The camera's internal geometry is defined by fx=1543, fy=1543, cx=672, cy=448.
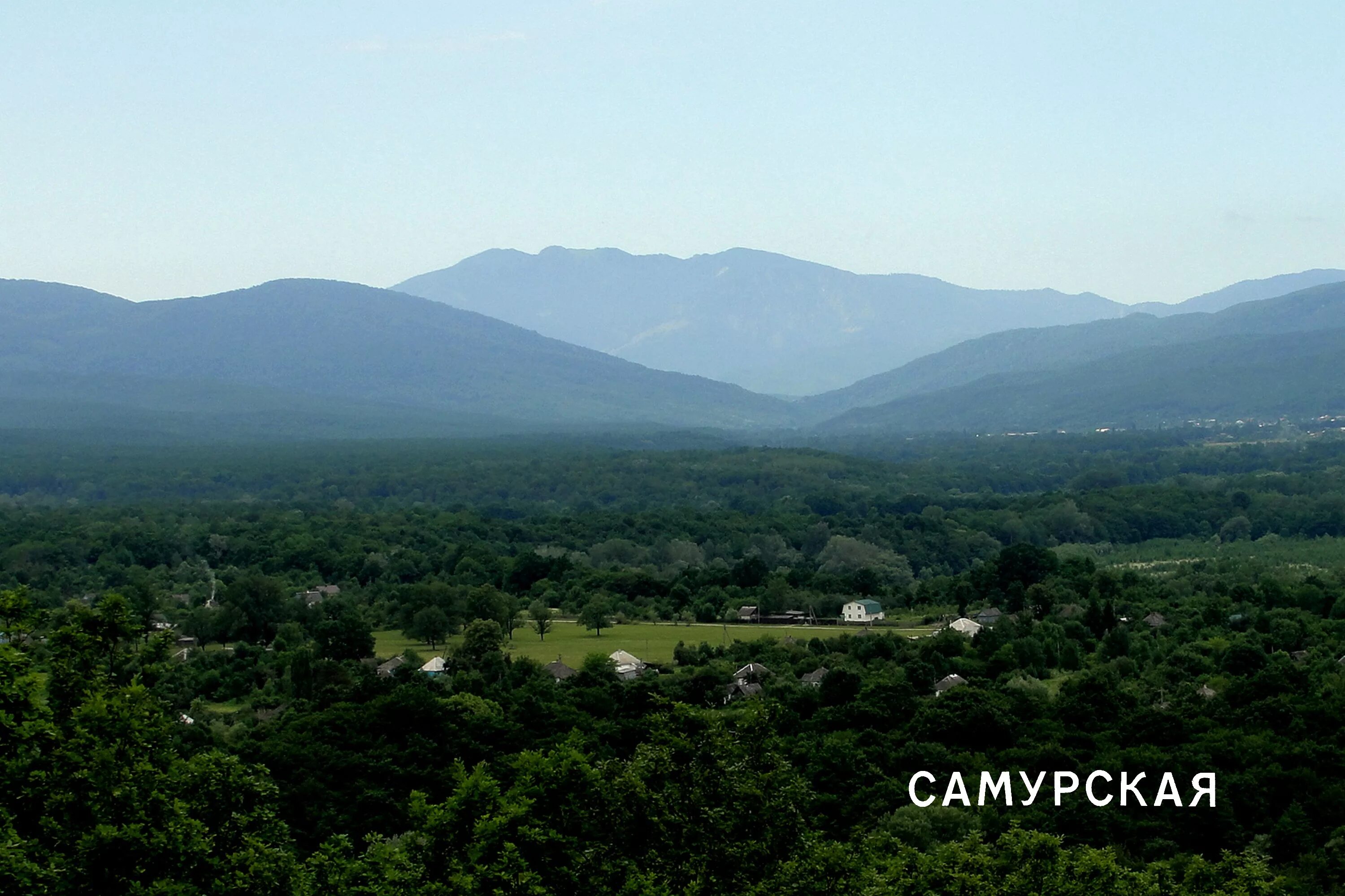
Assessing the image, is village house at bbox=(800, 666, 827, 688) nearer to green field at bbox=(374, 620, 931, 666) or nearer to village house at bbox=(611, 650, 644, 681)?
village house at bbox=(611, 650, 644, 681)

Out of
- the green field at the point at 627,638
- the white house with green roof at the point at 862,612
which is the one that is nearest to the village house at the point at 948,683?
the green field at the point at 627,638

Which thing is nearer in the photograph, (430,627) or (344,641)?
(344,641)

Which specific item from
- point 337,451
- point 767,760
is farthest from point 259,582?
point 337,451

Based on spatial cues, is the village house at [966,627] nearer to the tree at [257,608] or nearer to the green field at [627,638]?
the green field at [627,638]

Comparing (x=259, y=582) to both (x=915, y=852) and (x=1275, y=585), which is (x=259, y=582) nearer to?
(x=1275, y=585)

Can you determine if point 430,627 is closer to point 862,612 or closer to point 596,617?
point 596,617

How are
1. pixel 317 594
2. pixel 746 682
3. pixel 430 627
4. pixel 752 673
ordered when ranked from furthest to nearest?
1. pixel 317 594
2. pixel 430 627
3. pixel 752 673
4. pixel 746 682

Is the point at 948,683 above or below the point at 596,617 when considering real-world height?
above

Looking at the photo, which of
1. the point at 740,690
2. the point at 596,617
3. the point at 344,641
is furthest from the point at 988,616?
the point at 344,641

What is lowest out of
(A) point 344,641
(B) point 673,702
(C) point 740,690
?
(C) point 740,690
